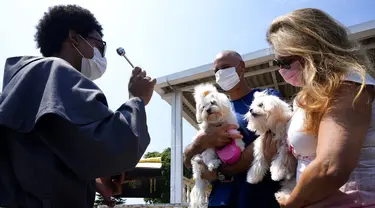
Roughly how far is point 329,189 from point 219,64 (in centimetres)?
246

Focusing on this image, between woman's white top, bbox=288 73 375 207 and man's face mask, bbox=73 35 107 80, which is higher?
man's face mask, bbox=73 35 107 80

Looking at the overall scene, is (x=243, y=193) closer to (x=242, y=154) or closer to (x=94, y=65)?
(x=242, y=154)

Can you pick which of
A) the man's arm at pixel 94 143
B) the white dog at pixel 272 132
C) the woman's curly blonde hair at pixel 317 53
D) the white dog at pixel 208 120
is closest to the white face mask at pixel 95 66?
the man's arm at pixel 94 143

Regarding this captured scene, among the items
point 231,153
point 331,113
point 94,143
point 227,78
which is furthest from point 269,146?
point 94,143

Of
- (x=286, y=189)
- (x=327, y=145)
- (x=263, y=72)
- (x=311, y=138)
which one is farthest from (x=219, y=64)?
(x=263, y=72)

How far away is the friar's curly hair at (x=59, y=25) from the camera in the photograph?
243cm

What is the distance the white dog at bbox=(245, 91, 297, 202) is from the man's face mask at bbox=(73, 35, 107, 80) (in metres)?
1.44

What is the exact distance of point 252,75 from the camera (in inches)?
375

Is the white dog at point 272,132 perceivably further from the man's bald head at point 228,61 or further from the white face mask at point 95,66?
the white face mask at point 95,66

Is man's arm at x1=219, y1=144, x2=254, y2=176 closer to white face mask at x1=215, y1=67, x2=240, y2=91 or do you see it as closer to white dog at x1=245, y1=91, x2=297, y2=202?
white dog at x1=245, y1=91, x2=297, y2=202

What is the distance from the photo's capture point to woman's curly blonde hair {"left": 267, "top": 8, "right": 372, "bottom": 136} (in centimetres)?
200

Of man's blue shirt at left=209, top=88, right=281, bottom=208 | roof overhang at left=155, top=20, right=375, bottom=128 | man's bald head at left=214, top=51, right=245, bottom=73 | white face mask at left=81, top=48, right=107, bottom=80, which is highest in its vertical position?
roof overhang at left=155, top=20, right=375, bottom=128

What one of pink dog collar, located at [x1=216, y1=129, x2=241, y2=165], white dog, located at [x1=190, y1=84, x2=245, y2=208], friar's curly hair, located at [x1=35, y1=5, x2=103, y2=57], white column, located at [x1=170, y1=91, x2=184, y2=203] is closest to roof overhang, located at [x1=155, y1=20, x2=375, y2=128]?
white column, located at [x1=170, y1=91, x2=184, y2=203]

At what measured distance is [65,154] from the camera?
1.69 metres
